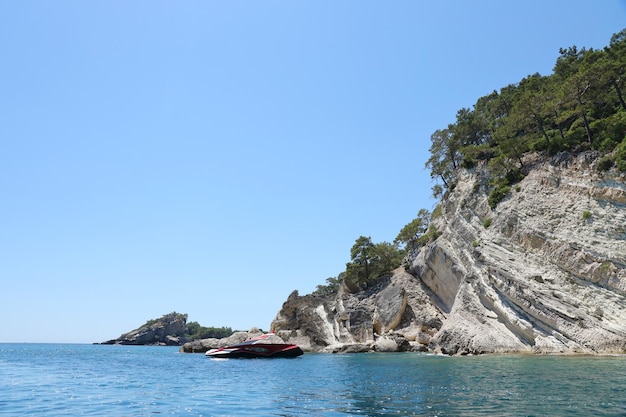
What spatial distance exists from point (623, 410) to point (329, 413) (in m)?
8.14

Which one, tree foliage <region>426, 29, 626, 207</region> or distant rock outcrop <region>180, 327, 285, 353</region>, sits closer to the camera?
tree foliage <region>426, 29, 626, 207</region>

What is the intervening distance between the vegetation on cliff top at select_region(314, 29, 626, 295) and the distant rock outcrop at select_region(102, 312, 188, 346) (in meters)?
106

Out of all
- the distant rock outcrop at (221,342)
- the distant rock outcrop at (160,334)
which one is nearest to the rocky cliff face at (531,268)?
the distant rock outcrop at (221,342)

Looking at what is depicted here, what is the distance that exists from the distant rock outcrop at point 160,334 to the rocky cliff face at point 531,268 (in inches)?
3967

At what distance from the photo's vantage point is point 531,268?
1412 inches

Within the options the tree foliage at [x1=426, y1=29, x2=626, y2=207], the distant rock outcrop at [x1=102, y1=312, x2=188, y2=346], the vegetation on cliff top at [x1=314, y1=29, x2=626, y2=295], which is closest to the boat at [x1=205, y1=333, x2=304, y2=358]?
the vegetation on cliff top at [x1=314, y1=29, x2=626, y2=295]

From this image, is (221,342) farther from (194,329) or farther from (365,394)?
(194,329)

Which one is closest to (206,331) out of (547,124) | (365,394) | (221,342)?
(221,342)

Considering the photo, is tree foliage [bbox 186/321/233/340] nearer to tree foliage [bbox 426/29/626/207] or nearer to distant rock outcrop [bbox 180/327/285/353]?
distant rock outcrop [bbox 180/327/285/353]

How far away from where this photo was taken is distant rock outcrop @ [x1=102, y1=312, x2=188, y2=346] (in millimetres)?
139375

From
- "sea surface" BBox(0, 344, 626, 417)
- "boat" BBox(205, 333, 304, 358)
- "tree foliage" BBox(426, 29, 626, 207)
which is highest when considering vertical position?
"tree foliage" BBox(426, 29, 626, 207)

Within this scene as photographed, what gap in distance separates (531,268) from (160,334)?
12989 cm

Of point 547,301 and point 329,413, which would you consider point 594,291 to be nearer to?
point 547,301

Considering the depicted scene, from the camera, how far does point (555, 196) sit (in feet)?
126
